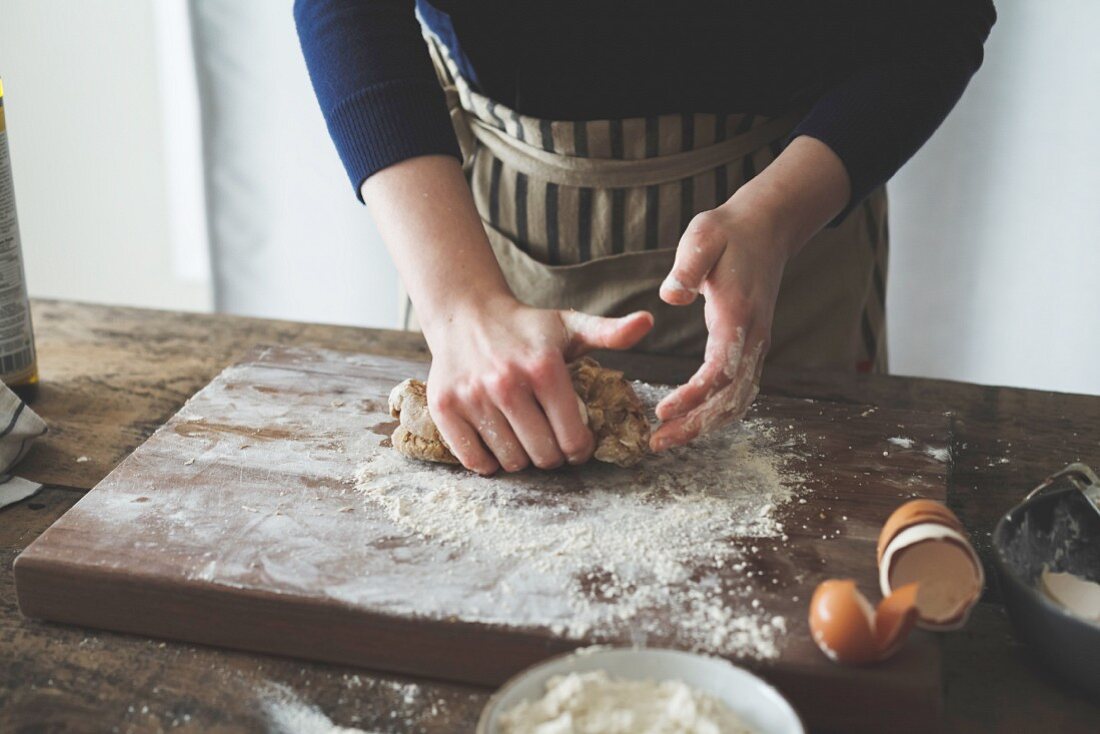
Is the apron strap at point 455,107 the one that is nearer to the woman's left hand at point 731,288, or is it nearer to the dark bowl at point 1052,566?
the woman's left hand at point 731,288

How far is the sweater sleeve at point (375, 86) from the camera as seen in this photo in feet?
4.06

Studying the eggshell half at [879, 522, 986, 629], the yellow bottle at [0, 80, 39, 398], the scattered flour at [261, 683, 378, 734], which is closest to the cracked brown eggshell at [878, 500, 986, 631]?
the eggshell half at [879, 522, 986, 629]

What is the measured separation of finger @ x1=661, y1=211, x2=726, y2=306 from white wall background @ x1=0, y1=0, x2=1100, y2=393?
1.41m

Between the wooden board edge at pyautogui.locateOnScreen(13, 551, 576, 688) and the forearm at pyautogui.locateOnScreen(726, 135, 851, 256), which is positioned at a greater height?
the forearm at pyautogui.locateOnScreen(726, 135, 851, 256)

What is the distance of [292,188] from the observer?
2.77 meters

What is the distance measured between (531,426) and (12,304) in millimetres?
729

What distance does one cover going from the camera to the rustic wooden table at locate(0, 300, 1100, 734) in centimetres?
82

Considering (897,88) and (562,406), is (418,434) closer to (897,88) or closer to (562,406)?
(562,406)

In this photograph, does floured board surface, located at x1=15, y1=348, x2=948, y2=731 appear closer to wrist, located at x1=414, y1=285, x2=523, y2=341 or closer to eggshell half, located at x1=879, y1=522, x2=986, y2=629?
eggshell half, located at x1=879, y1=522, x2=986, y2=629

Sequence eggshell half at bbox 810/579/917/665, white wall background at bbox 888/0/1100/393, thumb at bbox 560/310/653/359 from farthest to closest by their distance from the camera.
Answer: white wall background at bbox 888/0/1100/393 → thumb at bbox 560/310/653/359 → eggshell half at bbox 810/579/917/665

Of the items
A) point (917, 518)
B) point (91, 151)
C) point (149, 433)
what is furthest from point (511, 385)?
point (91, 151)

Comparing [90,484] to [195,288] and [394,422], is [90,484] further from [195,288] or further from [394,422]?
[195,288]

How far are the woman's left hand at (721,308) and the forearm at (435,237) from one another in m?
0.22

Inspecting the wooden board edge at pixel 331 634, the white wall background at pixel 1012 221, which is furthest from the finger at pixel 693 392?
the white wall background at pixel 1012 221
